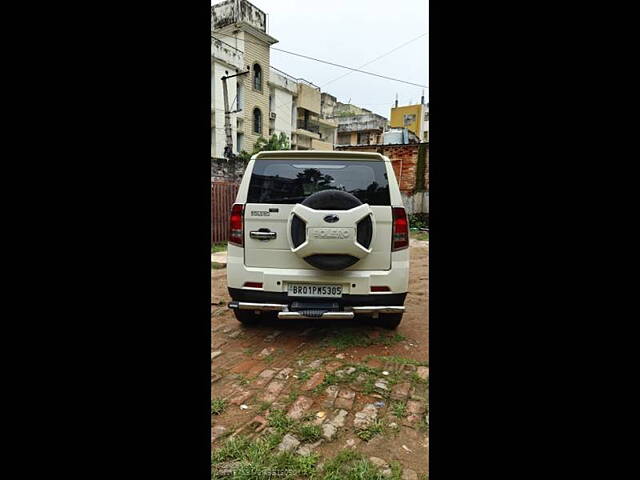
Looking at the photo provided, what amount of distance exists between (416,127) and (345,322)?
3328 cm

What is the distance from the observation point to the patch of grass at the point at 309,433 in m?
2.16

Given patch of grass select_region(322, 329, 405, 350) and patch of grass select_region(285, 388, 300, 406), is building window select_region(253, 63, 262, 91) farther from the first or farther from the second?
patch of grass select_region(285, 388, 300, 406)

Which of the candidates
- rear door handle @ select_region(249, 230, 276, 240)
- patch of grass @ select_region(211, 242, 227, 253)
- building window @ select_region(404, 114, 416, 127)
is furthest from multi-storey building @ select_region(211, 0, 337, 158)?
rear door handle @ select_region(249, 230, 276, 240)

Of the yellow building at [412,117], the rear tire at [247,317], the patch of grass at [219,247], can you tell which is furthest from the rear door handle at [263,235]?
the yellow building at [412,117]

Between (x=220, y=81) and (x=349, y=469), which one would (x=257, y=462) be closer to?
(x=349, y=469)

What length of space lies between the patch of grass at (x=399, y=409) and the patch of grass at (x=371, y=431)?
168 millimetres

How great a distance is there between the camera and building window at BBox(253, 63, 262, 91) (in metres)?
25.6

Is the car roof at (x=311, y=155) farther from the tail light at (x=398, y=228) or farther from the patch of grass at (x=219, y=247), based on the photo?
A: the patch of grass at (x=219, y=247)

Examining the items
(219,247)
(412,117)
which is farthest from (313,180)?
(412,117)

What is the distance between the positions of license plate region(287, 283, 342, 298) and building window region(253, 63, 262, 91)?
25357mm

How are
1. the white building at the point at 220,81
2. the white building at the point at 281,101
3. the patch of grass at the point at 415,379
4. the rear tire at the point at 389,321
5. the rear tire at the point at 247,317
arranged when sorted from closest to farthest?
the patch of grass at the point at 415,379 → the rear tire at the point at 389,321 → the rear tire at the point at 247,317 → the white building at the point at 220,81 → the white building at the point at 281,101
